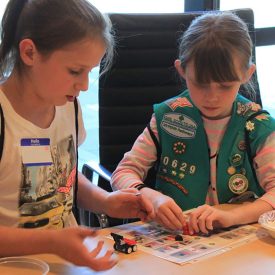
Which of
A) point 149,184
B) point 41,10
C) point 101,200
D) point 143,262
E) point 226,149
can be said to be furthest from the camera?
point 149,184

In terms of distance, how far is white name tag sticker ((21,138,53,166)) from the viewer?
1.25 m

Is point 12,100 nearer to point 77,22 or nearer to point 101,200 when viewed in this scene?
point 77,22

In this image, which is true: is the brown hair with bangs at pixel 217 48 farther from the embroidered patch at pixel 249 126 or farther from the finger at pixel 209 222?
the finger at pixel 209 222

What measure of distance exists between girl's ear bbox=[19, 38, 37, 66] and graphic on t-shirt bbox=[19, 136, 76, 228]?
239 mm

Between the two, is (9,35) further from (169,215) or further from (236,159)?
(236,159)

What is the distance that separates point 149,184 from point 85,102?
1.87m

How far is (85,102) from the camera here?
11.5 ft

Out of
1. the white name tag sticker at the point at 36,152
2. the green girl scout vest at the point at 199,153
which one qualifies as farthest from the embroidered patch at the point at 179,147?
the white name tag sticker at the point at 36,152

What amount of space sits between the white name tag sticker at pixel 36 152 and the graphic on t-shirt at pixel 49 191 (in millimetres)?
12

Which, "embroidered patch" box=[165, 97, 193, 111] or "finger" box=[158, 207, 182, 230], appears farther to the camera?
"embroidered patch" box=[165, 97, 193, 111]

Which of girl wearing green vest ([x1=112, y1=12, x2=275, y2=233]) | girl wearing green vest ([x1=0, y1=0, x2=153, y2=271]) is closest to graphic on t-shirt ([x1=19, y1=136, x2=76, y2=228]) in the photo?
girl wearing green vest ([x1=0, y1=0, x2=153, y2=271])

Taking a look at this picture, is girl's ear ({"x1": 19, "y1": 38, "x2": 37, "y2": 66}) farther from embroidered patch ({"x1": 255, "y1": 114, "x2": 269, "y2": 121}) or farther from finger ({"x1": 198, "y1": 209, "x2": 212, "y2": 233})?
embroidered patch ({"x1": 255, "y1": 114, "x2": 269, "y2": 121})

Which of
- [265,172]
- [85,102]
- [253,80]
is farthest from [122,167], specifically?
[85,102]

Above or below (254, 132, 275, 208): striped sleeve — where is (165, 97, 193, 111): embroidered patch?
above
